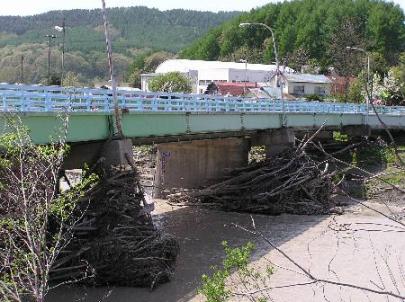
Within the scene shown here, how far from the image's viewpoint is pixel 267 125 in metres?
33.4

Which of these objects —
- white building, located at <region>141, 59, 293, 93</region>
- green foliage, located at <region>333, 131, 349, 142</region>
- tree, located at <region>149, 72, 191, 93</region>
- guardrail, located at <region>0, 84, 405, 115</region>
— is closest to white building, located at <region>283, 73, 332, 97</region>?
white building, located at <region>141, 59, 293, 93</region>

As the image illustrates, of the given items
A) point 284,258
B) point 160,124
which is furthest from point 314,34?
point 284,258

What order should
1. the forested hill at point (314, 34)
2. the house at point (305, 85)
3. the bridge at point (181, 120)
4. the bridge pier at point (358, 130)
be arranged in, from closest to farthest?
the bridge at point (181, 120) → the bridge pier at point (358, 130) → the house at point (305, 85) → the forested hill at point (314, 34)

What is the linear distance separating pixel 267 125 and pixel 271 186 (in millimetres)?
3366

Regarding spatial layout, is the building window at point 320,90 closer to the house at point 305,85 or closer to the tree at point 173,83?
the house at point 305,85

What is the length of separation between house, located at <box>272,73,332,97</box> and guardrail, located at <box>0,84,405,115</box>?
4813 cm

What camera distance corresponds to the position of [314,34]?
122125mm

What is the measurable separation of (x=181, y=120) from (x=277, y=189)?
8501 millimetres

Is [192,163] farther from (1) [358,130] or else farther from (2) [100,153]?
(1) [358,130]

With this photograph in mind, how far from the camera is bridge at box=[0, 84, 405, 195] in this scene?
1695 centimetres

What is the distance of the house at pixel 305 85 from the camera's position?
84.9 m

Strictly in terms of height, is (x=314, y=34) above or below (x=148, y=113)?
above

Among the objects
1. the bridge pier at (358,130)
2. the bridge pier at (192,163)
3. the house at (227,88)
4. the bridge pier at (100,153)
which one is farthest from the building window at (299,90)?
the bridge pier at (100,153)

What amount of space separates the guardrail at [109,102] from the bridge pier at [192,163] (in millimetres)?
4163
